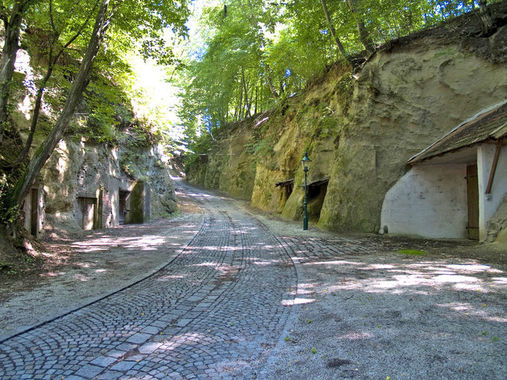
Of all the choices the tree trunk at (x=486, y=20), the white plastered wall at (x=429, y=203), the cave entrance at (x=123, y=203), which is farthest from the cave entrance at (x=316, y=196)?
the cave entrance at (x=123, y=203)

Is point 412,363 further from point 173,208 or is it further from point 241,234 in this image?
point 173,208

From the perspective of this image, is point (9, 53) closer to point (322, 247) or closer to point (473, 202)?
point (322, 247)

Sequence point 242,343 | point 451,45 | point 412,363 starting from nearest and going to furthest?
point 412,363
point 242,343
point 451,45

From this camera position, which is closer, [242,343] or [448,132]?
[242,343]

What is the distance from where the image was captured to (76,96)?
834 centimetres

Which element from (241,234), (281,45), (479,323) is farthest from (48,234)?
(281,45)

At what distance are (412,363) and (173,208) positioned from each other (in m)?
24.1

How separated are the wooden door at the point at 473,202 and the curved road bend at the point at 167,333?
869cm

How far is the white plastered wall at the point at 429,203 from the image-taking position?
41.4 ft

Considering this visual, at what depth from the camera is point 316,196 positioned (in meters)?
18.8

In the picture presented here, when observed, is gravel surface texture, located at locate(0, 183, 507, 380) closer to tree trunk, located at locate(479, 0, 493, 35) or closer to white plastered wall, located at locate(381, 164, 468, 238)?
white plastered wall, located at locate(381, 164, 468, 238)

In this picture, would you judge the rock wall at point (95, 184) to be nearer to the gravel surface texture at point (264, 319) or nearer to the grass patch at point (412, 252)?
the gravel surface texture at point (264, 319)

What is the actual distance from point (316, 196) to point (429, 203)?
6779 millimetres

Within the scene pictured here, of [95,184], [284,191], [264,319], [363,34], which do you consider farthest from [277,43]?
[264,319]
